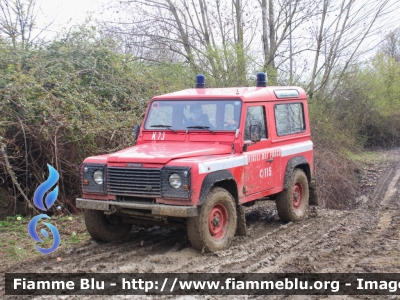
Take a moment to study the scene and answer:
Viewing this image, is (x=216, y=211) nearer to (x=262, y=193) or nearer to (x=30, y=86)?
(x=262, y=193)

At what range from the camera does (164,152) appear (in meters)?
6.53

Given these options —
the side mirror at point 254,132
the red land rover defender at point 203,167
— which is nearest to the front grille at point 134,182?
the red land rover defender at point 203,167

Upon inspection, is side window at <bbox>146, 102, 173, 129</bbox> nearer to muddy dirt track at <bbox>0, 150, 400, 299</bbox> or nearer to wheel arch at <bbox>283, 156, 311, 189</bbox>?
muddy dirt track at <bbox>0, 150, 400, 299</bbox>

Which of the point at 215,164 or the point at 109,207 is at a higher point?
the point at 215,164

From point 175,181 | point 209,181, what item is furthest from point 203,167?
point 175,181

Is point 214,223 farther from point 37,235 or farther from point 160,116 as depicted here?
point 37,235

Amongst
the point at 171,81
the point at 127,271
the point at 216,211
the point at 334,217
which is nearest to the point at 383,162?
the point at 171,81

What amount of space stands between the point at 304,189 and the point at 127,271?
168 inches

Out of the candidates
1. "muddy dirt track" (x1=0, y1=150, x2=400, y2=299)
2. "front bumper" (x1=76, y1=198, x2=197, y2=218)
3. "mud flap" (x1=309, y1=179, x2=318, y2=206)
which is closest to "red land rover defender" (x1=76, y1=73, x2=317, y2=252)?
"front bumper" (x1=76, y1=198, x2=197, y2=218)

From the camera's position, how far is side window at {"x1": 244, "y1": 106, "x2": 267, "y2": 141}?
717 centimetres

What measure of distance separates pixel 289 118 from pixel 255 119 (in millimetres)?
1225

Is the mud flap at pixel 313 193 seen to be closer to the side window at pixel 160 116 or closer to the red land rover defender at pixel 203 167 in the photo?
the red land rover defender at pixel 203 167

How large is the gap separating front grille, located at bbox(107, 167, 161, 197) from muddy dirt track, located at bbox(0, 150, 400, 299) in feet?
2.58

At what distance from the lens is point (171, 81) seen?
14.6 meters
